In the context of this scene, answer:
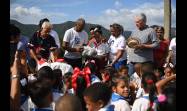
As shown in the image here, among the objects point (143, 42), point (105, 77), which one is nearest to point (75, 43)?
point (143, 42)

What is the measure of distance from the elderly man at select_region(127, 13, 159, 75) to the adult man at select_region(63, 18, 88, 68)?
1038mm

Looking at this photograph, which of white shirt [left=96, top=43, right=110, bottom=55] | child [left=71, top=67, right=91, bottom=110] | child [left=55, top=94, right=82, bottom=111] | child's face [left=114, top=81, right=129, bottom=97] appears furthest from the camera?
white shirt [left=96, top=43, right=110, bottom=55]

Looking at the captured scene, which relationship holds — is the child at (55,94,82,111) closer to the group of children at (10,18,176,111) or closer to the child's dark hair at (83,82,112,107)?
the group of children at (10,18,176,111)

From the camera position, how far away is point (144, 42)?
5844mm

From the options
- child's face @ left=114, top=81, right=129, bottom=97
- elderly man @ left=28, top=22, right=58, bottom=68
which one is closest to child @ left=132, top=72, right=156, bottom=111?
child's face @ left=114, top=81, right=129, bottom=97

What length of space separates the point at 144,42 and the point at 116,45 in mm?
1174

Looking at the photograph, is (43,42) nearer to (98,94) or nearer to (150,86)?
(150,86)

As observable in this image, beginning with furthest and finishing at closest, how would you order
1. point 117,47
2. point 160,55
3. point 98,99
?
point 117,47
point 160,55
point 98,99

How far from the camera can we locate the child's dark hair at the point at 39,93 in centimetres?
314

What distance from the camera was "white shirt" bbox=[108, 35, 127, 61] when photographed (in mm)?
6863

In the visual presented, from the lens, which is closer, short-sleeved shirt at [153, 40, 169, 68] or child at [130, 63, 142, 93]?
child at [130, 63, 142, 93]

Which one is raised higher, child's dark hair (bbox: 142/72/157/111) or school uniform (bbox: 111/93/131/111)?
child's dark hair (bbox: 142/72/157/111)
